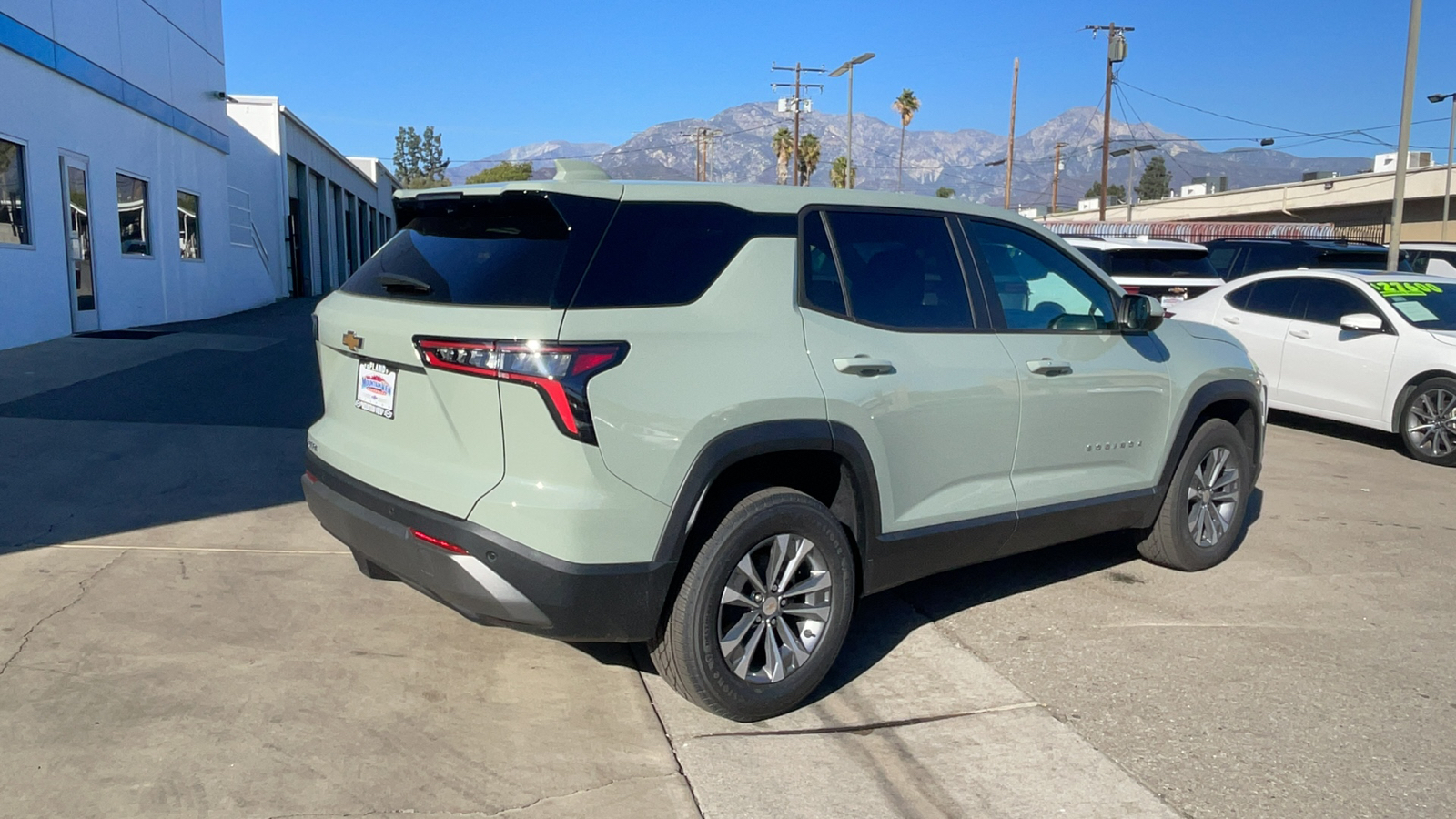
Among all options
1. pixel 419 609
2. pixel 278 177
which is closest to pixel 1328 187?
pixel 278 177

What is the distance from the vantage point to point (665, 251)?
3512mm

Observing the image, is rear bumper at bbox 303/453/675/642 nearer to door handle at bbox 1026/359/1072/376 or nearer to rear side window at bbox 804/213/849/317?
rear side window at bbox 804/213/849/317

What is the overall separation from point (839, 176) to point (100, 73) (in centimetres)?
6497

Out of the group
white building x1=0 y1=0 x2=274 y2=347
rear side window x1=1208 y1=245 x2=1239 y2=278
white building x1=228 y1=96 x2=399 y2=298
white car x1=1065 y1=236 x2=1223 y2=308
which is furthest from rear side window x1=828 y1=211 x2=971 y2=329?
white building x1=228 y1=96 x2=399 y2=298

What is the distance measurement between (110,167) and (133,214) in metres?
1.15

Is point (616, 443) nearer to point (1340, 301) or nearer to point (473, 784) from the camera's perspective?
point (473, 784)

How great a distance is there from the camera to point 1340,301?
965 centimetres

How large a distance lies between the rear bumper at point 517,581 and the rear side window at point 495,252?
72cm

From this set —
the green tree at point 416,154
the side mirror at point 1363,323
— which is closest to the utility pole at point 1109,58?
the side mirror at point 1363,323

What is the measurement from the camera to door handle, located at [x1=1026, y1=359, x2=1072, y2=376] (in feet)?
14.6

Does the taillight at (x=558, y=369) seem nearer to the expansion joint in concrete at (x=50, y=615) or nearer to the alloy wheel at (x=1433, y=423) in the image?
the expansion joint in concrete at (x=50, y=615)

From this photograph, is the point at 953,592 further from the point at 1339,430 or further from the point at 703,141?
the point at 703,141

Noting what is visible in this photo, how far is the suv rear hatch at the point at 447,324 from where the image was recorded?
324cm

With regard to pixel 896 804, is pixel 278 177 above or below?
above
